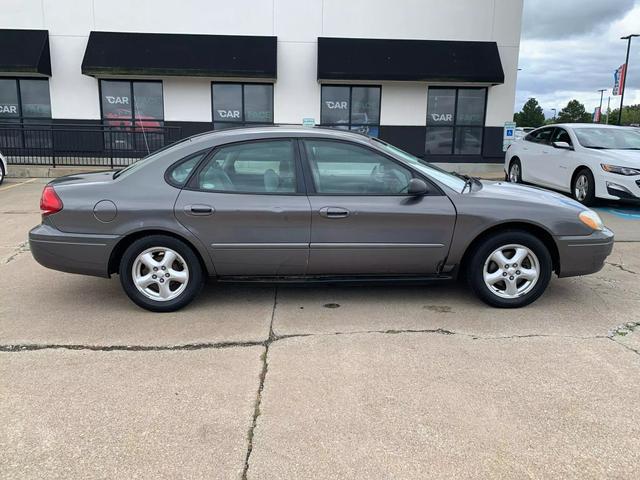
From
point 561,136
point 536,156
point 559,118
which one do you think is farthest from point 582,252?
point 559,118

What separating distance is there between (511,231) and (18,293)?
449 centimetres

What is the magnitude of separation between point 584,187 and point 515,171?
2.59 meters

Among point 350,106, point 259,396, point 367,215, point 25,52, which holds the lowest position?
point 259,396

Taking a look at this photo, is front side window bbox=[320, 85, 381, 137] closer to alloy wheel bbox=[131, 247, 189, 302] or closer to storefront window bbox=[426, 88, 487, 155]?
storefront window bbox=[426, 88, 487, 155]

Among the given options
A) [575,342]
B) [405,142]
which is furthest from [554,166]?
[575,342]

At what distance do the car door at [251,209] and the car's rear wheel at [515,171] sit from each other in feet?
28.9

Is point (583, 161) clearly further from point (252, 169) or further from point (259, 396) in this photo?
point (259, 396)

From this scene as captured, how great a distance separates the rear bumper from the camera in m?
4.37

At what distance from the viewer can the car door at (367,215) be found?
4410 mm

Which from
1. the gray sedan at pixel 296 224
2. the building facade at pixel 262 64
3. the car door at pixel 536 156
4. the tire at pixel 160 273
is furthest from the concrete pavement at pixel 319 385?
the building facade at pixel 262 64

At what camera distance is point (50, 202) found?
4414 mm

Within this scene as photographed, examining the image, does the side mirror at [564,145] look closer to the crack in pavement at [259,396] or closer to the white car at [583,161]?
the white car at [583,161]

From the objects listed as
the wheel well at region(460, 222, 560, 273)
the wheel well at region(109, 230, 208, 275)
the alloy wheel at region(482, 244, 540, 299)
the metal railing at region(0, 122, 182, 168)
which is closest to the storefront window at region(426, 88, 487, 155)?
the metal railing at region(0, 122, 182, 168)

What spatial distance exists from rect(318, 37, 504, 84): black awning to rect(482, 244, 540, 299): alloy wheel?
11335 millimetres
